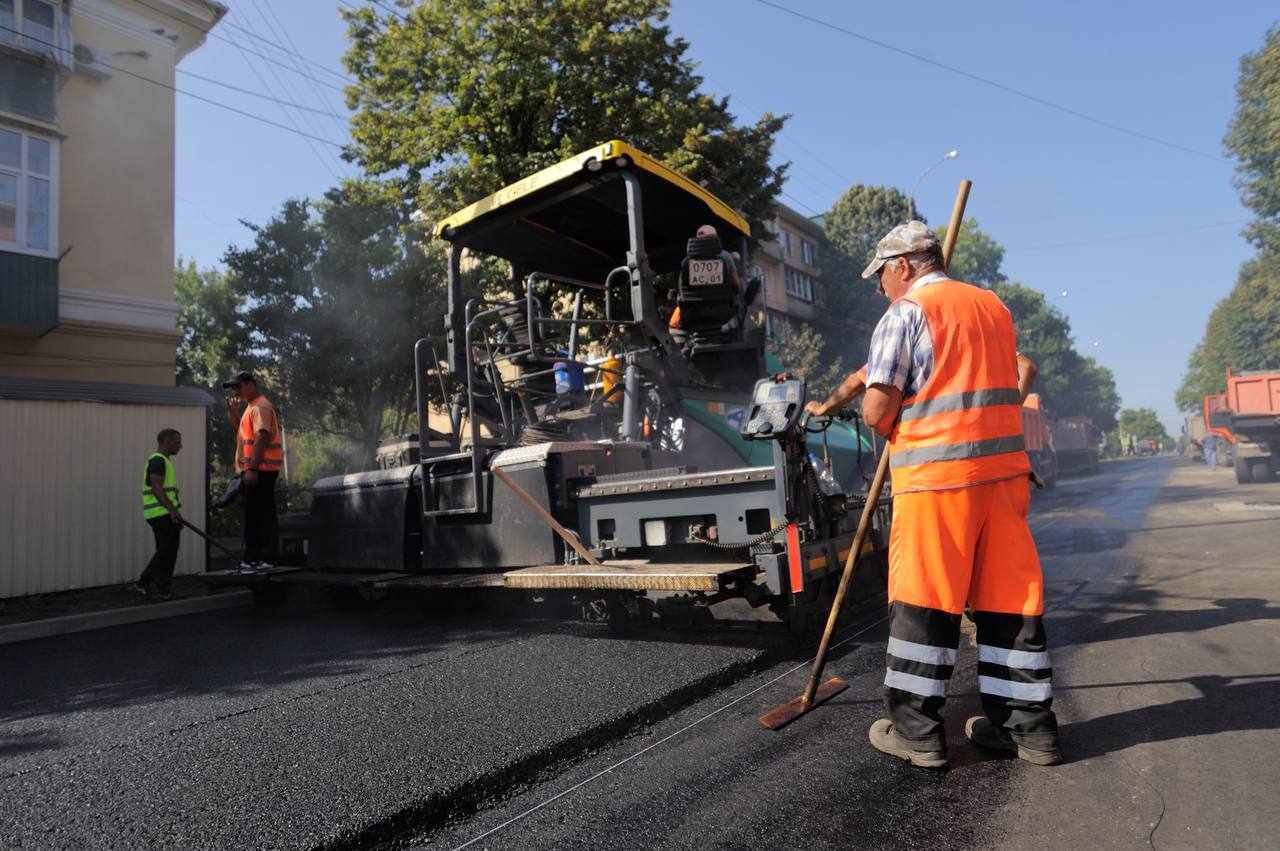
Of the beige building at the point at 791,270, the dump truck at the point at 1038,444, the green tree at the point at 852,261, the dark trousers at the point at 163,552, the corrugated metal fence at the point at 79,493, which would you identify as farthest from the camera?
the green tree at the point at 852,261

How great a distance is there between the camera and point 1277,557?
6199mm

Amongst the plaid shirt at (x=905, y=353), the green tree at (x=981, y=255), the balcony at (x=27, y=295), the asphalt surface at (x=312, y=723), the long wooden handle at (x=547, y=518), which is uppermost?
the green tree at (x=981, y=255)

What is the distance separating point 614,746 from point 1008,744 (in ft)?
4.35

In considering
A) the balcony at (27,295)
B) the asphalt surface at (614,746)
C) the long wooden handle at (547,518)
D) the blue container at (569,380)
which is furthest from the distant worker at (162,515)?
the balcony at (27,295)

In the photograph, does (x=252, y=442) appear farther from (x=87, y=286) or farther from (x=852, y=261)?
(x=852, y=261)

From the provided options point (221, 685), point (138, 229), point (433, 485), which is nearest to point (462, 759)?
point (221, 685)

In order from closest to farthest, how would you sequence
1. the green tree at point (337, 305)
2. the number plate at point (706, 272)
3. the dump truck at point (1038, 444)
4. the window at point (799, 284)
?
the number plate at point (706, 272) < the green tree at point (337, 305) < the dump truck at point (1038, 444) < the window at point (799, 284)

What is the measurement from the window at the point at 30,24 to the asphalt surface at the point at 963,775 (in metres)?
14.1

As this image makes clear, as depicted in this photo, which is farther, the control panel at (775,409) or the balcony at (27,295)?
the balcony at (27,295)

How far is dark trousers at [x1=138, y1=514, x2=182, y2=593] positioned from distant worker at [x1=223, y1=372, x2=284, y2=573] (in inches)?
54.6

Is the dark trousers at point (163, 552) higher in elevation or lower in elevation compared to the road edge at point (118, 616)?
higher

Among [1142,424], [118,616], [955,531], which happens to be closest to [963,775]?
[955,531]

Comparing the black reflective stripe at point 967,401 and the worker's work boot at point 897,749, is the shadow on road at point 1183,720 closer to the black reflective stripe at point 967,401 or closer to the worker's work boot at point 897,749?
the worker's work boot at point 897,749

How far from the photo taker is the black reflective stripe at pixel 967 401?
2453 mm
